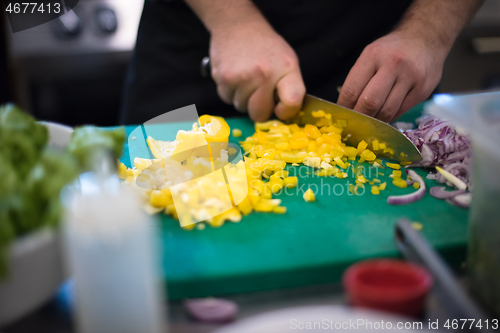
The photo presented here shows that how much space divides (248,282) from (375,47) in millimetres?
978

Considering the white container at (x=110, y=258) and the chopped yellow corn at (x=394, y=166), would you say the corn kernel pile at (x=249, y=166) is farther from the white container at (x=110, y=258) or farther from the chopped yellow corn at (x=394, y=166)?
the white container at (x=110, y=258)

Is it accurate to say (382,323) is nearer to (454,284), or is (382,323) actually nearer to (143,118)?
(454,284)

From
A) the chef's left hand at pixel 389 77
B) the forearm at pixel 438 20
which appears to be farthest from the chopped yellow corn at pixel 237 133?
the forearm at pixel 438 20

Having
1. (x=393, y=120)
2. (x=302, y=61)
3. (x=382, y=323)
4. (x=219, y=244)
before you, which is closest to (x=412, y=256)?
(x=382, y=323)

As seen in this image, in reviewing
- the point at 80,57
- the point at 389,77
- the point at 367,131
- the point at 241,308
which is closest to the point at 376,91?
the point at 389,77

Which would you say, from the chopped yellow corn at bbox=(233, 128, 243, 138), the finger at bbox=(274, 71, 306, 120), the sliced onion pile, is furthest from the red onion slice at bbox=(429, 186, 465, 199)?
the chopped yellow corn at bbox=(233, 128, 243, 138)

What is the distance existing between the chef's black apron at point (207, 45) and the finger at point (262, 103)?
282mm

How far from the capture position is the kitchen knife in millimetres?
1116

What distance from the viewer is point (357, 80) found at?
1340mm

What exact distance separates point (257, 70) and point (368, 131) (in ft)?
1.37

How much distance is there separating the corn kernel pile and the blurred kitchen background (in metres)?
1.46

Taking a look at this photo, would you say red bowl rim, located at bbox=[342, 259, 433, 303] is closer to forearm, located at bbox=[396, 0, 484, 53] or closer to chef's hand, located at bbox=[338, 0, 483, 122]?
chef's hand, located at bbox=[338, 0, 483, 122]

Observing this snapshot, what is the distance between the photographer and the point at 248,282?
719mm

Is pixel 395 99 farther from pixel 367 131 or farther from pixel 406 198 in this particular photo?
pixel 406 198
